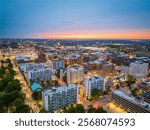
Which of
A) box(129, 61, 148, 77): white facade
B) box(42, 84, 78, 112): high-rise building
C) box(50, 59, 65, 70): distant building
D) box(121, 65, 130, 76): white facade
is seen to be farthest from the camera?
box(50, 59, 65, 70): distant building

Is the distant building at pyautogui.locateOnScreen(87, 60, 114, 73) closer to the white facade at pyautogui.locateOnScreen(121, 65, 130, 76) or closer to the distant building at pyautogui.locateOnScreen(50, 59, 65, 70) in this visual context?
the white facade at pyautogui.locateOnScreen(121, 65, 130, 76)

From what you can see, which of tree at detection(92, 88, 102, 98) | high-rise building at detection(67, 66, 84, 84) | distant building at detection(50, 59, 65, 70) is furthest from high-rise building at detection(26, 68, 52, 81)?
tree at detection(92, 88, 102, 98)

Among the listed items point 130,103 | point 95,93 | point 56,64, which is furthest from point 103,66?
point 130,103

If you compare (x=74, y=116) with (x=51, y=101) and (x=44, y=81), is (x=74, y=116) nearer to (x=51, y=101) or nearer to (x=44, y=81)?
(x=51, y=101)

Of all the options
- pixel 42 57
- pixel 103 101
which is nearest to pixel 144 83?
pixel 103 101

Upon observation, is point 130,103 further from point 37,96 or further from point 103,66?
point 103,66

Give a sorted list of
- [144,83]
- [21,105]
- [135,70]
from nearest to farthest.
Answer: [21,105] < [144,83] < [135,70]

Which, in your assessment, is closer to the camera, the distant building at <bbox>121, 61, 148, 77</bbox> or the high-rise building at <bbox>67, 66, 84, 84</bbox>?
the high-rise building at <bbox>67, 66, 84, 84</bbox>
